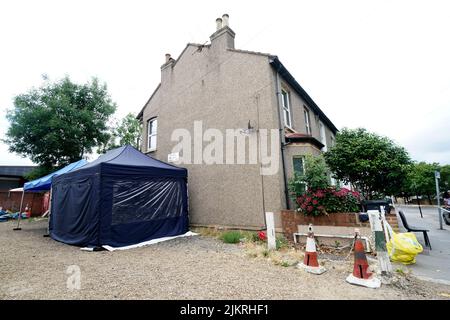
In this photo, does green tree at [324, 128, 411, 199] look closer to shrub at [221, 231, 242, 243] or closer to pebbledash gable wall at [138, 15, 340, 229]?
pebbledash gable wall at [138, 15, 340, 229]

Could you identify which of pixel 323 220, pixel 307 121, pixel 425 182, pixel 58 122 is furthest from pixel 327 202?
pixel 425 182

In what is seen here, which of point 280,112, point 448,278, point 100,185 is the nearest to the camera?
point 448,278

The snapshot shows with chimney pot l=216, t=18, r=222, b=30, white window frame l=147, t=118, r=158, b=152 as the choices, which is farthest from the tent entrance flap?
chimney pot l=216, t=18, r=222, b=30

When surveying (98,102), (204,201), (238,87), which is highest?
(98,102)

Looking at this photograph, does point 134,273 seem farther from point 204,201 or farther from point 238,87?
point 238,87

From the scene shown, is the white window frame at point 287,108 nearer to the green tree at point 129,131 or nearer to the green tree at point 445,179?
the green tree at point 129,131

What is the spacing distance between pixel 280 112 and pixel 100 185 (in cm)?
650

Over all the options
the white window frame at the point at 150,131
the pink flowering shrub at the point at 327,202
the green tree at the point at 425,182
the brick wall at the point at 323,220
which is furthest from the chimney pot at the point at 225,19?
the green tree at the point at 425,182

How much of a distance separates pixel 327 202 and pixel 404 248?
1.91 meters

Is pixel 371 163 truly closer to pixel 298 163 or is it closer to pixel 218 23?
pixel 298 163

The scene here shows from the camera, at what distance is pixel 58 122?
647 inches

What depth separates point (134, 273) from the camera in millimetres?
4070

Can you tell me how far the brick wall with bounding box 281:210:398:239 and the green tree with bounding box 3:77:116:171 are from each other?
58.8 feet
